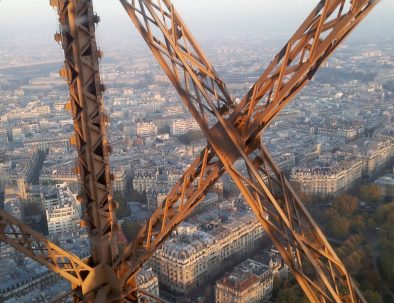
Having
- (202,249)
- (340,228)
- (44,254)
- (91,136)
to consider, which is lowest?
(202,249)

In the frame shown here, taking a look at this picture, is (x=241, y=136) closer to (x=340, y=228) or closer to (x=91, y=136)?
(x=91, y=136)

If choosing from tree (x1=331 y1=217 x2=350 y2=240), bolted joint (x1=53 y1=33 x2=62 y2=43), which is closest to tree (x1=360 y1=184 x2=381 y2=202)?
tree (x1=331 y1=217 x2=350 y2=240)

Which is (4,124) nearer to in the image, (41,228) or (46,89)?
(46,89)

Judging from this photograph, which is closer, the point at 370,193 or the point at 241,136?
the point at 241,136

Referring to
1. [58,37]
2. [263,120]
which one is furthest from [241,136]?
[58,37]

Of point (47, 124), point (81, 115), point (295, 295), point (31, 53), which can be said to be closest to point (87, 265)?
point (81, 115)

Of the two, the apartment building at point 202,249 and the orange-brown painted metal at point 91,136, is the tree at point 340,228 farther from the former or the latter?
the orange-brown painted metal at point 91,136
